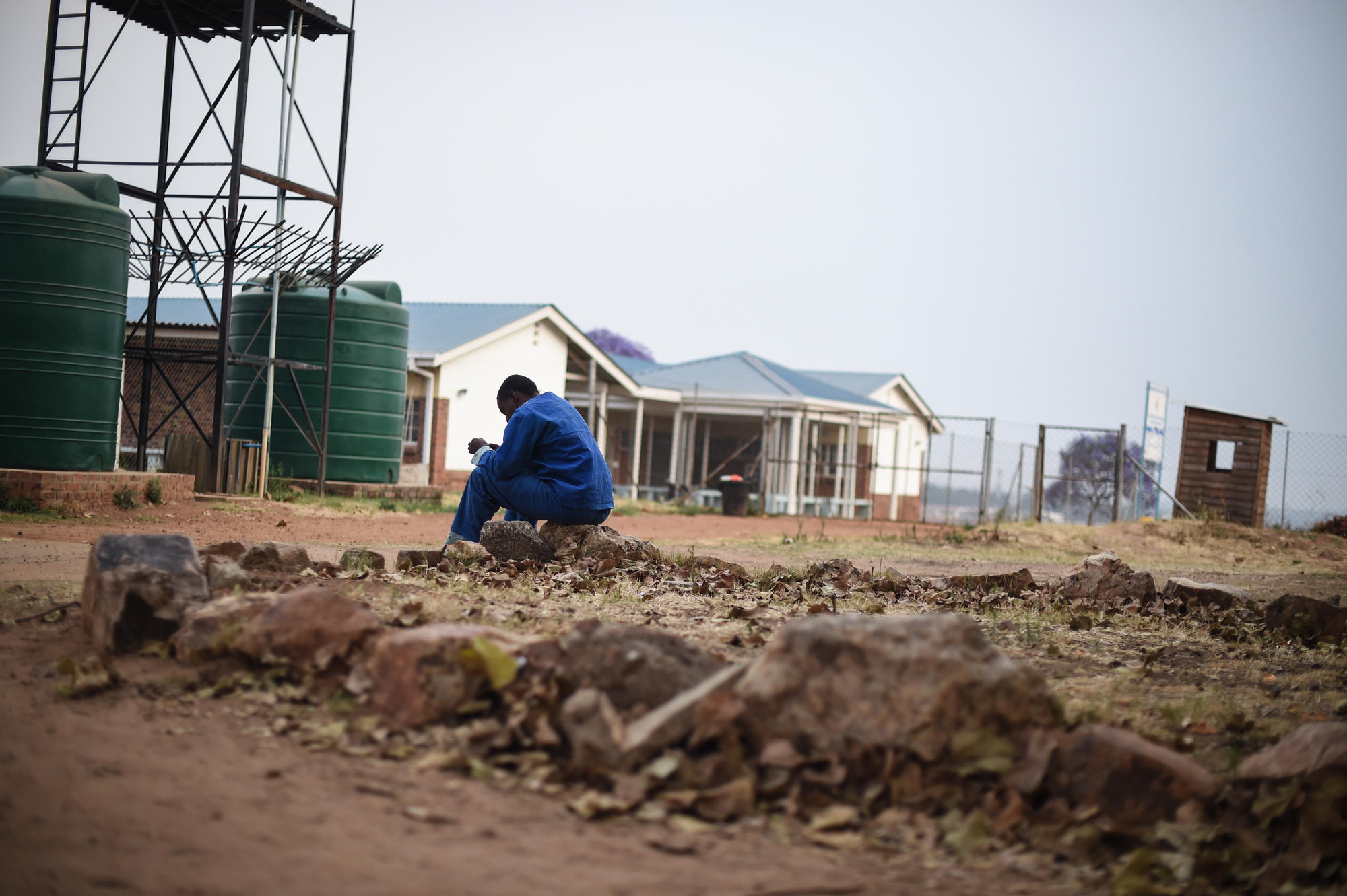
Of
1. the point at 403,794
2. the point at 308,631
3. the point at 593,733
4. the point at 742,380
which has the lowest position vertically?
the point at 403,794

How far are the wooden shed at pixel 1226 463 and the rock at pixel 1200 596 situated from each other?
15.4m

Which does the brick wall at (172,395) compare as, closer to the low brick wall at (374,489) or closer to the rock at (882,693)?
the low brick wall at (374,489)

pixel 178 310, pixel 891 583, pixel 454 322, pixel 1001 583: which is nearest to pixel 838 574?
pixel 891 583

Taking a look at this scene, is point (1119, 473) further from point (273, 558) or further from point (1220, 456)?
point (273, 558)

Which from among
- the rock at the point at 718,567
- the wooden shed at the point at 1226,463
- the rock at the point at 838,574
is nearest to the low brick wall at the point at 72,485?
the rock at the point at 718,567

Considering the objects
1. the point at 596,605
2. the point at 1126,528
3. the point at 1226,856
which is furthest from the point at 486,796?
the point at 1126,528

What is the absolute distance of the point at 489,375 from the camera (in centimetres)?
2456

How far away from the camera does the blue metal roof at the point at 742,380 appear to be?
28.9 metres

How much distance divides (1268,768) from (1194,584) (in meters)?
4.97

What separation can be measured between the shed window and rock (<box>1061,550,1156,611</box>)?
16803mm

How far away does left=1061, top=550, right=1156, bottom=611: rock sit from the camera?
756 cm

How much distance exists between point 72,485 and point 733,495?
14.3 metres

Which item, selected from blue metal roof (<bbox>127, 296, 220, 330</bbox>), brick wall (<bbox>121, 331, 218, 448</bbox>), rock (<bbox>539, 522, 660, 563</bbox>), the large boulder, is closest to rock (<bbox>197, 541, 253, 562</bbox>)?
the large boulder

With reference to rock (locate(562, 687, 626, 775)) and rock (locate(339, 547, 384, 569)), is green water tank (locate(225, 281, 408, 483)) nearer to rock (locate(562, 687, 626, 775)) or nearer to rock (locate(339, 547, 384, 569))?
rock (locate(339, 547, 384, 569))
